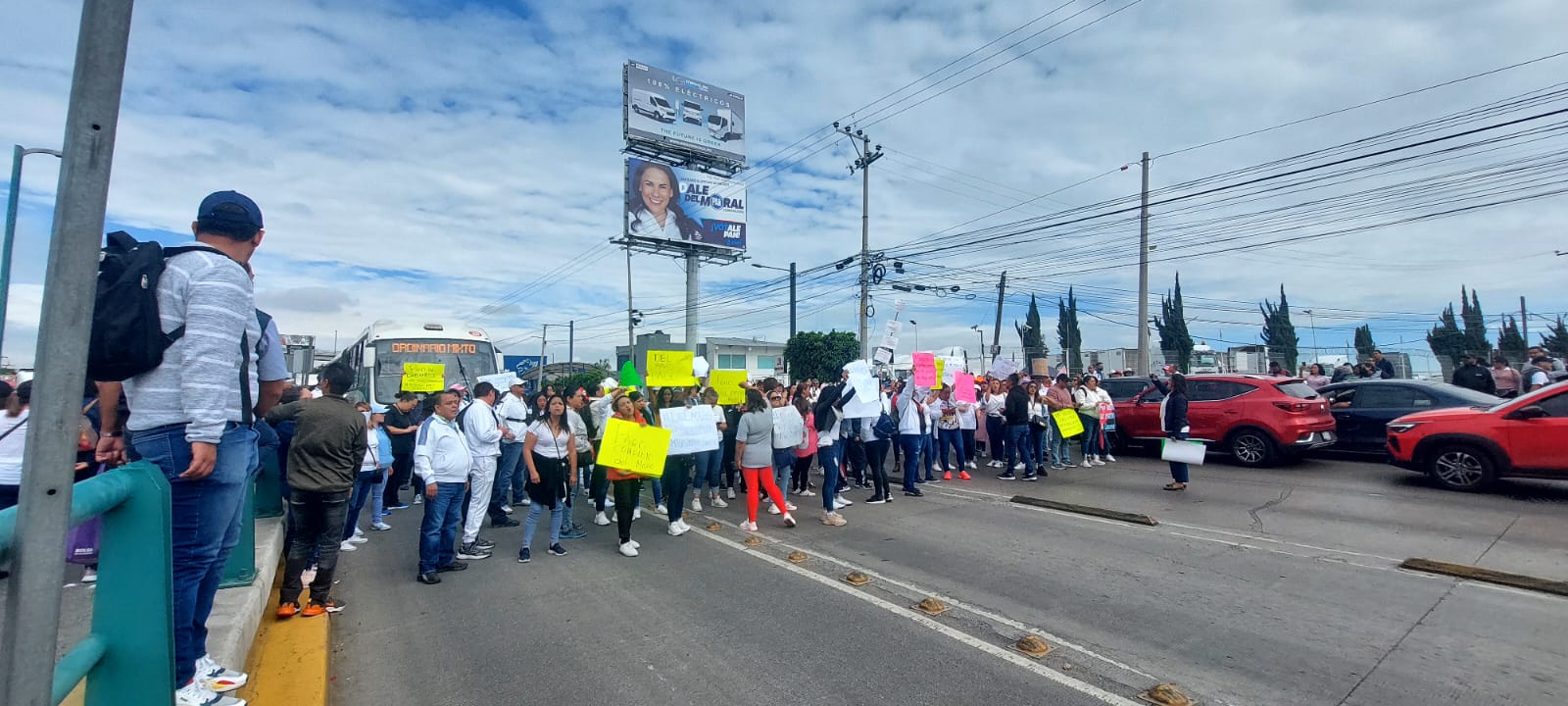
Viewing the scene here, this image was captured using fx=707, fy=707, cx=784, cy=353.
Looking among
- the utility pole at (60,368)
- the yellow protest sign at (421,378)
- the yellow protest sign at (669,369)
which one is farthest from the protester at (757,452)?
the utility pole at (60,368)

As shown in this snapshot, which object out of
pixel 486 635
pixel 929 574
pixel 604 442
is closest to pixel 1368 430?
pixel 929 574

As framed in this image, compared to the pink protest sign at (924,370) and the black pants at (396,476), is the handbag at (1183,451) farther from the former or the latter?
the black pants at (396,476)

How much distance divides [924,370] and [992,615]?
5904 millimetres

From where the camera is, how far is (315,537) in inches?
205

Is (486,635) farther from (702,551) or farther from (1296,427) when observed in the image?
(1296,427)

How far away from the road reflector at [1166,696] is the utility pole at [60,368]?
4.29m

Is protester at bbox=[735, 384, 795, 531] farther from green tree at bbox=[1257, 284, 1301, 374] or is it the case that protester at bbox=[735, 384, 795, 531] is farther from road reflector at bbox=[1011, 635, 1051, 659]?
green tree at bbox=[1257, 284, 1301, 374]

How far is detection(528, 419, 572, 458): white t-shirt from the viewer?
7.30 m

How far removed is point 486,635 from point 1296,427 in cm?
1196

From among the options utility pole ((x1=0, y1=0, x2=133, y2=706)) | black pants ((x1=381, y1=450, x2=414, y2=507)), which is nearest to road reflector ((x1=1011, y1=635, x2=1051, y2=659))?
utility pole ((x1=0, y1=0, x2=133, y2=706))

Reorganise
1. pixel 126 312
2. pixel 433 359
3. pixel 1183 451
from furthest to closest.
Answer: pixel 433 359, pixel 1183 451, pixel 126 312

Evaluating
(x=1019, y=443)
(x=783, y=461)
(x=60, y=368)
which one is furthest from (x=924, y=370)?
(x=60, y=368)

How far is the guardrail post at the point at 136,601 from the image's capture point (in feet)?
5.75

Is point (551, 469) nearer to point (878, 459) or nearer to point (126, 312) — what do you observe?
point (878, 459)
